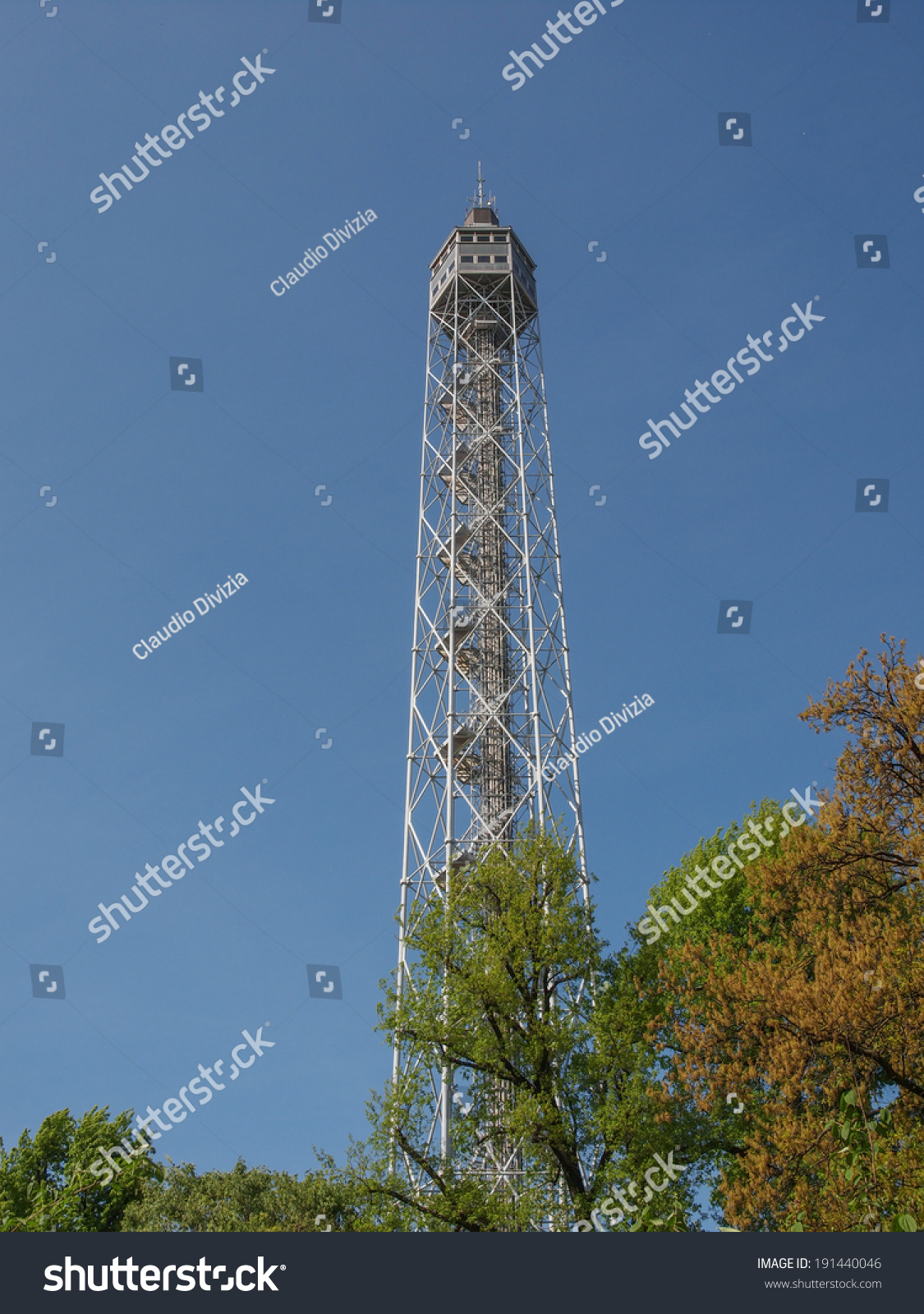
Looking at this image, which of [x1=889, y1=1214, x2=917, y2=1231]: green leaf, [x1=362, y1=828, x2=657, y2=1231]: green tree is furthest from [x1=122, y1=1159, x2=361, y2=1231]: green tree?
[x1=889, y1=1214, x2=917, y2=1231]: green leaf

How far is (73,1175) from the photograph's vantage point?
125 feet

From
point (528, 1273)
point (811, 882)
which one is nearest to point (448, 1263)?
point (528, 1273)

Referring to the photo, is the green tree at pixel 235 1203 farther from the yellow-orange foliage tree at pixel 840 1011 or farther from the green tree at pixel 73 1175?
the yellow-orange foliage tree at pixel 840 1011

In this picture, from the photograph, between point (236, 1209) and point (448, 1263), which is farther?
point (236, 1209)

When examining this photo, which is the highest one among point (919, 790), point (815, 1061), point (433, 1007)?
point (919, 790)

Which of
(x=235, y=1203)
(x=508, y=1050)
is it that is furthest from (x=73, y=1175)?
(x=508, y=1050)

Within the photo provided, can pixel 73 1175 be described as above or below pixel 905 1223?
above

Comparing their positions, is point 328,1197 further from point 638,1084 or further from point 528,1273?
point 528,1273

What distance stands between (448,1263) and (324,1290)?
1.33 m

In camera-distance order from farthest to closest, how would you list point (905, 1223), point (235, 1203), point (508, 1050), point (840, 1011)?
1. point (235, 1203)
2. point (508, 1050)
3. point (840, 1011)
4. point (905, 1223)

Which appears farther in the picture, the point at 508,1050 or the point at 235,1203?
the point at 235,1203

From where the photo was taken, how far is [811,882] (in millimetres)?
17766

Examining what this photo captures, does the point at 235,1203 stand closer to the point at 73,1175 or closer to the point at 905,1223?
the point at 73,1175

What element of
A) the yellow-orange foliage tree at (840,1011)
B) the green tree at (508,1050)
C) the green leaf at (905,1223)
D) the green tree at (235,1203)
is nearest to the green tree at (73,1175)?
the green tree at (235,1203)
